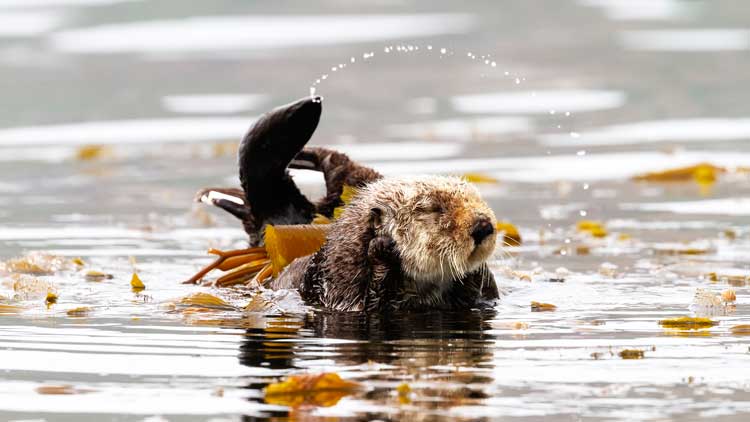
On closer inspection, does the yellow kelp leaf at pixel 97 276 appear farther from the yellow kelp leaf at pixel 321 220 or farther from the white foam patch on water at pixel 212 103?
the white foam patch on water at pixel 212 103

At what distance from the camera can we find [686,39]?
56.4 ft

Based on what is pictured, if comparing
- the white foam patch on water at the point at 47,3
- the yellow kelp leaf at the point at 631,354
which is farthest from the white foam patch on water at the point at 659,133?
the white foam patch on water at the point at 47,3

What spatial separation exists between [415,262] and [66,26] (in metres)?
13.6

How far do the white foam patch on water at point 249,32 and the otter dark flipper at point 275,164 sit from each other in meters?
9.18

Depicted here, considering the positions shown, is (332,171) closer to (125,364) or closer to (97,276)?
(97,276)

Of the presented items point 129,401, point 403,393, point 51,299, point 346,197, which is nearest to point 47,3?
point 51,299

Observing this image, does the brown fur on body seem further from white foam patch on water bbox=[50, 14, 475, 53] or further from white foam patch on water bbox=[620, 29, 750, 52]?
white foam patch on water bbox=[620, 29, 750, 52]

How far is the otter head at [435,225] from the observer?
20.1ft

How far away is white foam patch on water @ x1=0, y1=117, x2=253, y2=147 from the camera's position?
13.7 metres

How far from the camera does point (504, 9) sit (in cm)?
1942

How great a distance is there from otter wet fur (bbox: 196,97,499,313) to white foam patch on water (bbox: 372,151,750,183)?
4.08m

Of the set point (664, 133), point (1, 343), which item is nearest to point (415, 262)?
point (1, 343)

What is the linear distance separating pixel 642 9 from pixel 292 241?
13793 millimetres

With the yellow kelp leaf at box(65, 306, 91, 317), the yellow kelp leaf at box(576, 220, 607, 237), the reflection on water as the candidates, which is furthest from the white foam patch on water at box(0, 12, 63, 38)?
the yellow kelp leaf at box(65, 306, 91, 317)
